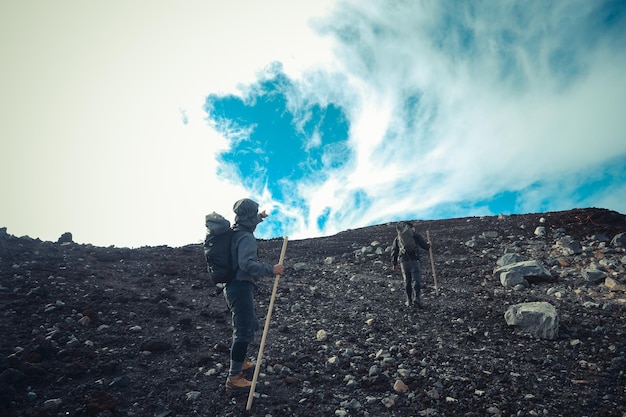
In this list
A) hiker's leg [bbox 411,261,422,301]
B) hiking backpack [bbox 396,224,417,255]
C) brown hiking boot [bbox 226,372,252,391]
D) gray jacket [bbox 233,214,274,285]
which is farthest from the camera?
hiking backpack [bbox 396,224,417,255]

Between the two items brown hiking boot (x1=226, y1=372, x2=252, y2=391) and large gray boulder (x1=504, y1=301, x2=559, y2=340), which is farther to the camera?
large gray boulder (x1=504, y1=301, x2=559, y2=340)

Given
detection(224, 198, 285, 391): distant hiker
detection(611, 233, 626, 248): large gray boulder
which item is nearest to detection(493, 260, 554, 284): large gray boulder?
detection(611, 233, 626, 248): large gray boulder

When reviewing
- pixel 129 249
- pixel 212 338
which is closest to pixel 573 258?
pixel 212 338

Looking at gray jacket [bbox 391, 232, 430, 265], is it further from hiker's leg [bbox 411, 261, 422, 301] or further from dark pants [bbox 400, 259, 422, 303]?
hiker's leg [bbox 411, 261, 422, 301]

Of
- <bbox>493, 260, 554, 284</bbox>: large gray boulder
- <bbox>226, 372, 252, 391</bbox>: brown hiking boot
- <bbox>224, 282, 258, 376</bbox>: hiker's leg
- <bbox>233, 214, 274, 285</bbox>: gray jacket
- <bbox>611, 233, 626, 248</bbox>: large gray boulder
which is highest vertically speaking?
<bbox>611, 233, 626, 248</bbox>: large gray boulder

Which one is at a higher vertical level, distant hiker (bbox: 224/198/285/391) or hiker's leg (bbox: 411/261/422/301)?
hiker's leg (bbox: 411/261/422/301)

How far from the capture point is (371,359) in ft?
23.9

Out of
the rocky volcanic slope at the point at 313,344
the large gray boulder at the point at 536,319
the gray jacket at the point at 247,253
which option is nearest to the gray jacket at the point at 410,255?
the rocky volcanic slope at the point at 313,344

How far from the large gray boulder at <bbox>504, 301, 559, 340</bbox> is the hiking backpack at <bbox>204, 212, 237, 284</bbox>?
754 centimetres

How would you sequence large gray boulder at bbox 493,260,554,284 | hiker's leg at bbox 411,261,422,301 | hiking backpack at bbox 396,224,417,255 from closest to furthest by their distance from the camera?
hiker's leg at bbox 411,261,422,301 → hiking backpack at bbox 396,224,417,255 → large gray boulder at bbox 493,260,554,284

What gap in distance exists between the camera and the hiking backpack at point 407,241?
1170 cm

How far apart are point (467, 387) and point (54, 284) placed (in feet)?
38.6

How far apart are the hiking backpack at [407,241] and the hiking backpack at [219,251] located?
25.0 ft

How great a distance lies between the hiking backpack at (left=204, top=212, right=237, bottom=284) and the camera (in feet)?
18.7
